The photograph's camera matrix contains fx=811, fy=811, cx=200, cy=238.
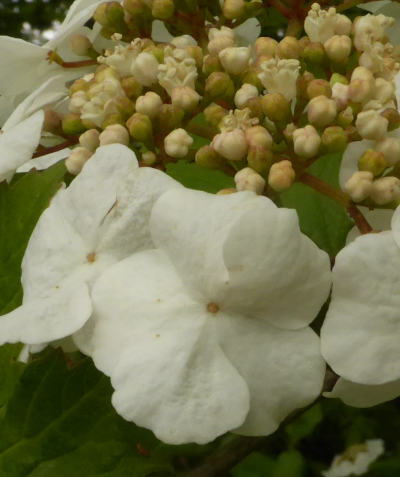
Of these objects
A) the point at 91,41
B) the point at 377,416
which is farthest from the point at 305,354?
the point at 377,416

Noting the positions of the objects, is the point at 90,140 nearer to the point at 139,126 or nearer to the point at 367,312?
→ the point at 139,126

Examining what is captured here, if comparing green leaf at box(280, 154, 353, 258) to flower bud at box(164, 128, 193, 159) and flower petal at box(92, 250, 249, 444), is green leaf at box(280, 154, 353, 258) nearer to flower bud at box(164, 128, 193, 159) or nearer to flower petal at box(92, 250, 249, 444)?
flower bud at box(164, 128, 193, 159)

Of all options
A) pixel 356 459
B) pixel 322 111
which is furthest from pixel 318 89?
pixel 356 459

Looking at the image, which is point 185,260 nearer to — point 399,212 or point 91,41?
point 399,212

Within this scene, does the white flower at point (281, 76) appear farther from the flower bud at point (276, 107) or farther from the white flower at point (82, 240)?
the white flower at point (82, 240)

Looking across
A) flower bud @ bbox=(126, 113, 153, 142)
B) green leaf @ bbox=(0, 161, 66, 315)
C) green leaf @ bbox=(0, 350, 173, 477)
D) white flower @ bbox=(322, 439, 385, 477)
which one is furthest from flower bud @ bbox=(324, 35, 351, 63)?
white flower @ bbox=(322, 439, 385, 477)

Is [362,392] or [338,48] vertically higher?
[338,48]

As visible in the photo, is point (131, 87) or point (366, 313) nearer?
point (366, 313)
